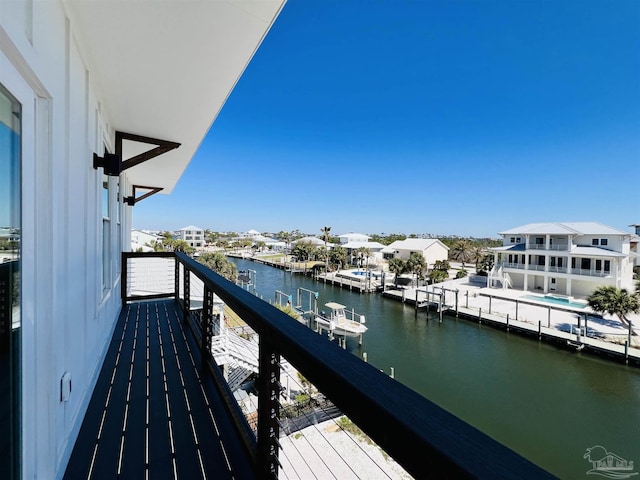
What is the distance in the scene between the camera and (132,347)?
2744 millimetres

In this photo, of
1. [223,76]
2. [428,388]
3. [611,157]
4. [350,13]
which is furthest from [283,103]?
[611,157]

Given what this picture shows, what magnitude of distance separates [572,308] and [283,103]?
74.7ft

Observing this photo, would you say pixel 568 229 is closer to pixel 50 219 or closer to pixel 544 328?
pixel 544 328

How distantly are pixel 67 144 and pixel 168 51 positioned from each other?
2.71 feet

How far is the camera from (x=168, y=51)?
1774mm

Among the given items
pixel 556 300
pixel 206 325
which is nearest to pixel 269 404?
pixel 206 325

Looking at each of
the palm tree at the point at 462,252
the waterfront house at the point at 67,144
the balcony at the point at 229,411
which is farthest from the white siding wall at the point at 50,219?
the palm tree at the point at 462,252

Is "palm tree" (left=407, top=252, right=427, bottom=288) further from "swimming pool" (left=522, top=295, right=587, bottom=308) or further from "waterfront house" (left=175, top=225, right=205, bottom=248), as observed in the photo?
"waterfront house" (left=175, top=225, right=205, bottom=248)

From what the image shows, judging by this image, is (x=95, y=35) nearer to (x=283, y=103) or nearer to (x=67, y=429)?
(x=67, y=429)

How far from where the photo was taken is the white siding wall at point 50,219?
41.1 inches

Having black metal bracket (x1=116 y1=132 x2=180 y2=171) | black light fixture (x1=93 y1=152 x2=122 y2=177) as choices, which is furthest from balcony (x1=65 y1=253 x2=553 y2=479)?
black metal bracket (x1=116 y1=132 x2=180 y2=171)

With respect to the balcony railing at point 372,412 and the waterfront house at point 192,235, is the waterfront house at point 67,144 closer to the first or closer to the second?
the balcony railing at point 372,412

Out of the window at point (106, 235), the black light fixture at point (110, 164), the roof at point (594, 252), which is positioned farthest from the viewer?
the roof at point (594, 252)

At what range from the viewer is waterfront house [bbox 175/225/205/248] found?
50.4 m
